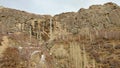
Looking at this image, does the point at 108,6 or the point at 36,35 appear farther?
the point at 108,6

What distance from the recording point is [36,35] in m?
34.5

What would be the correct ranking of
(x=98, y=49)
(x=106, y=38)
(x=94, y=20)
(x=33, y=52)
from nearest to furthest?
(x=33, y=52) → (x=98, y=49) → (x=106, y=38) → (x=94, y=20)

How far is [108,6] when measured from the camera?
39.6 metres

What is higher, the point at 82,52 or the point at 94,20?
the point at 94,20

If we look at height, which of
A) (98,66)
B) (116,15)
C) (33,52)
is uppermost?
(116,15)

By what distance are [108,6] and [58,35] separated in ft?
30.5

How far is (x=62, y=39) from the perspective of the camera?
31500 millimetres

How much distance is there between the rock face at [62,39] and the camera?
20.0 metres

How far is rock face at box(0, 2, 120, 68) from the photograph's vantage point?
20000mm

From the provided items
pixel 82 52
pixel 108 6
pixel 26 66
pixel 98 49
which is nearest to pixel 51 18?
pixel 108 6

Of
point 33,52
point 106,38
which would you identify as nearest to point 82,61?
point 33,52

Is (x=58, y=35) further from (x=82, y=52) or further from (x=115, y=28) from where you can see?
(x=82, y=52)

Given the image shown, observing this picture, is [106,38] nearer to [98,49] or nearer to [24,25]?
[98,49]

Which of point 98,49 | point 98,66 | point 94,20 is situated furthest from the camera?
point 94,20
